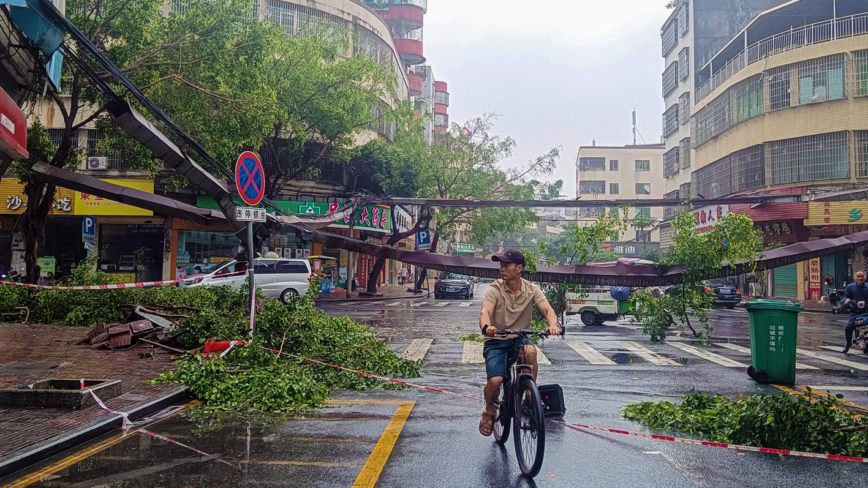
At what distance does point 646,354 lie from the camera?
12602mm

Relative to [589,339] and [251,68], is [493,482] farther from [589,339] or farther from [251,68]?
[251,68]

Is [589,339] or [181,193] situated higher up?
[181,193]

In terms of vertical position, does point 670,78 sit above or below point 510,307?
above

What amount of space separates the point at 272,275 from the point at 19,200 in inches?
548

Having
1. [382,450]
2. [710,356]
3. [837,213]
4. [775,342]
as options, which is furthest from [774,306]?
[837,213]

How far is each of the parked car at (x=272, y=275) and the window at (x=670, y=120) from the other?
3434 cm

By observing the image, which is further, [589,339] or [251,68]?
[251,68]

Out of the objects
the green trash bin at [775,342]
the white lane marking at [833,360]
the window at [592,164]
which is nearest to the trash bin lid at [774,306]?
the green trash bin at [775,342]

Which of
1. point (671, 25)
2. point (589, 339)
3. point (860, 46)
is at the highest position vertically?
point (671, 25)

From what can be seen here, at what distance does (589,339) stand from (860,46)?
23.7 m

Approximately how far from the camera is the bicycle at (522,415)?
4691 millimetres

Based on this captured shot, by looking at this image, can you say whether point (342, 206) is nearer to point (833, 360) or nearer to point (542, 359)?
point (542, 359)

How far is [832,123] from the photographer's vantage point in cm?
3014

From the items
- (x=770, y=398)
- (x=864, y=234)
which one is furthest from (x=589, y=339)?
(x=770, y=398)
